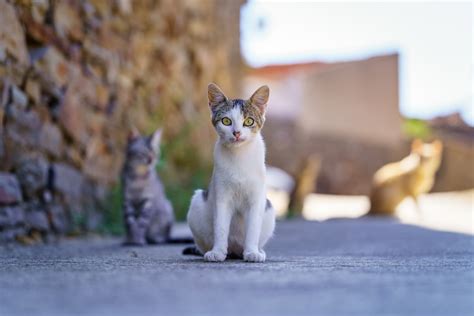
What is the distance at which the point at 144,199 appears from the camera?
4.40 metres

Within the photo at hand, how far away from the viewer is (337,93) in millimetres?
14812

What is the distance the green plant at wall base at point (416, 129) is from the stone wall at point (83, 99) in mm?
7884

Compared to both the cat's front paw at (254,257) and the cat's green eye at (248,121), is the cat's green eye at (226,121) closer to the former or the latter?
the cat's green eye at (248,121)

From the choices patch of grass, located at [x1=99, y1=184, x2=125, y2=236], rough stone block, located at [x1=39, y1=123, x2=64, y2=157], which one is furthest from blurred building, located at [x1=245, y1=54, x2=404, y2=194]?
rough stone block, located at [x1=39, y1=123, x2=64, y2=157]

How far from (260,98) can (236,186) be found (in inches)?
20.5

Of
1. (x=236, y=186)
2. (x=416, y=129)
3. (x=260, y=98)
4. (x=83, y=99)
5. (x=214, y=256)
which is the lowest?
(x=214, y=256)

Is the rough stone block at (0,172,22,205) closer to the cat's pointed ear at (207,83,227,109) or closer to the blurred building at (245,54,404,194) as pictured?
the cat's pointed ear at (207,83,227,109)

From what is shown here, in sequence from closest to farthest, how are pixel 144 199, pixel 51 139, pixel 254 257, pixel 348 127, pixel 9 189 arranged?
pixel 254 257 → pixel 9 189 → pixel 144 199 → pixel 51 139 → pixel 348 127

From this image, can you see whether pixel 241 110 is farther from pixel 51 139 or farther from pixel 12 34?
pixel 51 139

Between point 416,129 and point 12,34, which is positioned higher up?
point 12,34

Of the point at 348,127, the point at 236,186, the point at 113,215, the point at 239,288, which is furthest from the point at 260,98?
the point at 348,127

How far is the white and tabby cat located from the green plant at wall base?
1185cm

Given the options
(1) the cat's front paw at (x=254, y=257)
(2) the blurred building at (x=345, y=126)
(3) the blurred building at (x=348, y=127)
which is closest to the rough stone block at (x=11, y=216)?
(1) the cat's front paw at (x=254, y=257)

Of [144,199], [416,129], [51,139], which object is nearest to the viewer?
[144,199]
